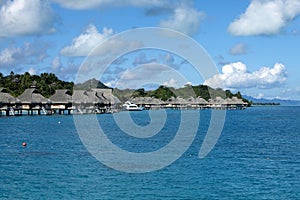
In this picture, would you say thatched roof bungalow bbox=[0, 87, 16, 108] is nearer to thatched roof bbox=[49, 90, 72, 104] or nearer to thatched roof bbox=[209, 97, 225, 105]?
thatched roof bbox=[49, 90, 72, 104]

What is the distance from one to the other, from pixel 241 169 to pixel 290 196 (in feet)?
21.9

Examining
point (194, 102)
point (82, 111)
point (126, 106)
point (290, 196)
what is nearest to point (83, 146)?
point (290, 196)

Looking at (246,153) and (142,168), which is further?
(246,153)

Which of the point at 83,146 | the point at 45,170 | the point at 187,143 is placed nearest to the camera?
the point at 45,170

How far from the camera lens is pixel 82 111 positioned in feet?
371

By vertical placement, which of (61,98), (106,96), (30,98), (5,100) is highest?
(106,96)

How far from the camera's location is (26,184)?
25.0m

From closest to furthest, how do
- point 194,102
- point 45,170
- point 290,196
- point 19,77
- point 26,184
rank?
point 290,196 → point 26,184 → point 45,170 → point 19,77 → point 194,102

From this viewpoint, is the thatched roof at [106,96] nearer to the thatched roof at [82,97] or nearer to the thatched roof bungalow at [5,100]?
the thatched roof at [82,97]

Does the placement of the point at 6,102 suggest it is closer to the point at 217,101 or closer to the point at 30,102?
the point at 30,102

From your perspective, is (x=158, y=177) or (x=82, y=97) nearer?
(x=158, y=177)

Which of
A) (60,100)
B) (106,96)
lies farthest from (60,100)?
(106,96)

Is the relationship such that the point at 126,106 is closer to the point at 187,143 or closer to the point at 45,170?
the point at 187,143

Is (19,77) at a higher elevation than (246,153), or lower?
higher
